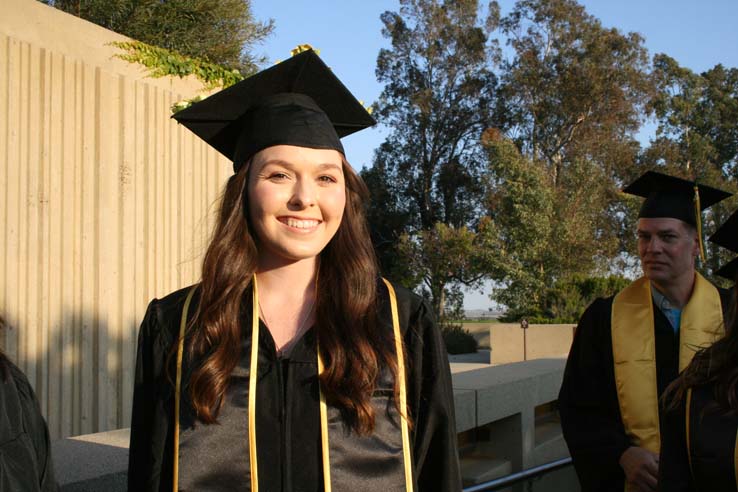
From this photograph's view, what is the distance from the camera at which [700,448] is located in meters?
1.96

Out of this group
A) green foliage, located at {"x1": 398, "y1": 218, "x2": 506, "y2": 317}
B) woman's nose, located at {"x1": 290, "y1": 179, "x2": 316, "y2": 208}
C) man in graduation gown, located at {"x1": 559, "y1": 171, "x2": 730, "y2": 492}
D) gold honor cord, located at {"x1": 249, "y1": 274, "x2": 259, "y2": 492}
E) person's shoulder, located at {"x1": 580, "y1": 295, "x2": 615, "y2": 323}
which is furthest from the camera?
green foliage, located at {"x1": 398, "y1": 218, "x2": 506, "y2": 317}

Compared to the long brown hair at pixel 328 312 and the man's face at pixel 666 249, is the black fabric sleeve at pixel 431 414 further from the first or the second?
the man's face at pixel 666 249

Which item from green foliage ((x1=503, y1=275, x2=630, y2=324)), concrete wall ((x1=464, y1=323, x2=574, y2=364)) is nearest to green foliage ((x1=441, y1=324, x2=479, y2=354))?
green foliage ((x1=503, y1=275, x2=630, y2=324))

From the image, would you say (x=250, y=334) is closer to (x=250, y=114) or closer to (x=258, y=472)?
(x=258, y=472)

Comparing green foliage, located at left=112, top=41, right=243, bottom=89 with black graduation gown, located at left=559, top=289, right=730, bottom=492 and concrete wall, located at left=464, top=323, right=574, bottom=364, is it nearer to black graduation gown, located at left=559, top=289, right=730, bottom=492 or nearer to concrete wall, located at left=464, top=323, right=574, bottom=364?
black graduation gown, located at left=559, top=289, right=730, bottom=492

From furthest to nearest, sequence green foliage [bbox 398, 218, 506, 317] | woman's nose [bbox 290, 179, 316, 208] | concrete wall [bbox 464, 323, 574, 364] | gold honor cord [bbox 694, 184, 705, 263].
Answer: green foliage [bbox 398, 218, 506, 317] → concrete wall [bbox 464, 323, 574, 364] → gold honor cord [bbox 694, 184, 705, 263] → woman's nose [bbox 290, 179, 316, 208]

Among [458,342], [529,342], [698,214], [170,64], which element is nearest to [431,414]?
[698,214]

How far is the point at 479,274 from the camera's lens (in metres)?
29.2

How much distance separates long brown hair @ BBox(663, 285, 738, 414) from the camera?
1.98 metres

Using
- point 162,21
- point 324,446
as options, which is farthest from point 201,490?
point 162,21

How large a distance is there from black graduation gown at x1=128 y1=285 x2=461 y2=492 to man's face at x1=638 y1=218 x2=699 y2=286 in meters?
1.99

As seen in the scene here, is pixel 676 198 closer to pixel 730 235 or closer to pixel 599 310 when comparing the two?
pixel 599 310

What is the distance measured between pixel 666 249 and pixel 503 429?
178 centimetres

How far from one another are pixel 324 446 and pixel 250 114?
94 centimetres
